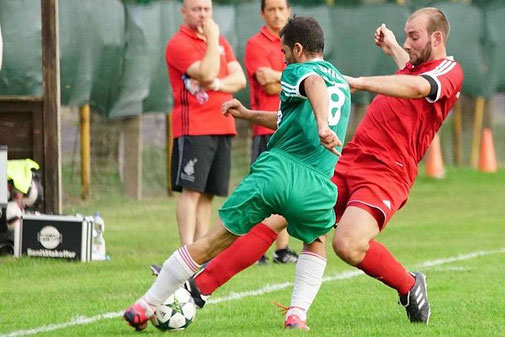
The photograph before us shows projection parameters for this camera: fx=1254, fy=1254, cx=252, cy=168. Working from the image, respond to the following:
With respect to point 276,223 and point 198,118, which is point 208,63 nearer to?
point 198,118

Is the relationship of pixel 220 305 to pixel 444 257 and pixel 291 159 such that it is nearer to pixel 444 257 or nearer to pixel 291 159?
pixel 291 159

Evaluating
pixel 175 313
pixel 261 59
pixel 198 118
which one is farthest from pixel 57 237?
pixel 175 313

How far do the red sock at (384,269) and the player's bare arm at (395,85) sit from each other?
88 centimetres

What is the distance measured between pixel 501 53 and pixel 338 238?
1370 centimetres

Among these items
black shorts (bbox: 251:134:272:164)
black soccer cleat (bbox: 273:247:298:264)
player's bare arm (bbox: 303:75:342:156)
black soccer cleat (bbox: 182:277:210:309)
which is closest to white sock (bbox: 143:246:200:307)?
black soccer cleat (bbox: 182:277:210:309)

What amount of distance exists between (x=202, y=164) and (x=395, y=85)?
376 cm

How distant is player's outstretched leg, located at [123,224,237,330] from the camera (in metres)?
6.52

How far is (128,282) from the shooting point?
29.9 feet

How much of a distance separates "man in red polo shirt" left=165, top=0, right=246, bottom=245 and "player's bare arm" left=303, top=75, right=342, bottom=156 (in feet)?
12.7

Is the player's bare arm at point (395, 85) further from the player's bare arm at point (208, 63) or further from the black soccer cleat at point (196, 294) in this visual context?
the player's bare arm at point (208, 63)

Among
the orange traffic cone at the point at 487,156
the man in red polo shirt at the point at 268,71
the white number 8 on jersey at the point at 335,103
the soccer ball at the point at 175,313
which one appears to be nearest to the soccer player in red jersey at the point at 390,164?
the soccer ball at the point at 175,313

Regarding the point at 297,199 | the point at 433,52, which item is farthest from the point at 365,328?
the point at 433,52

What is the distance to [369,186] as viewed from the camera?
7176 mm

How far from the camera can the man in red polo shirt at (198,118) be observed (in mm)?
10258
